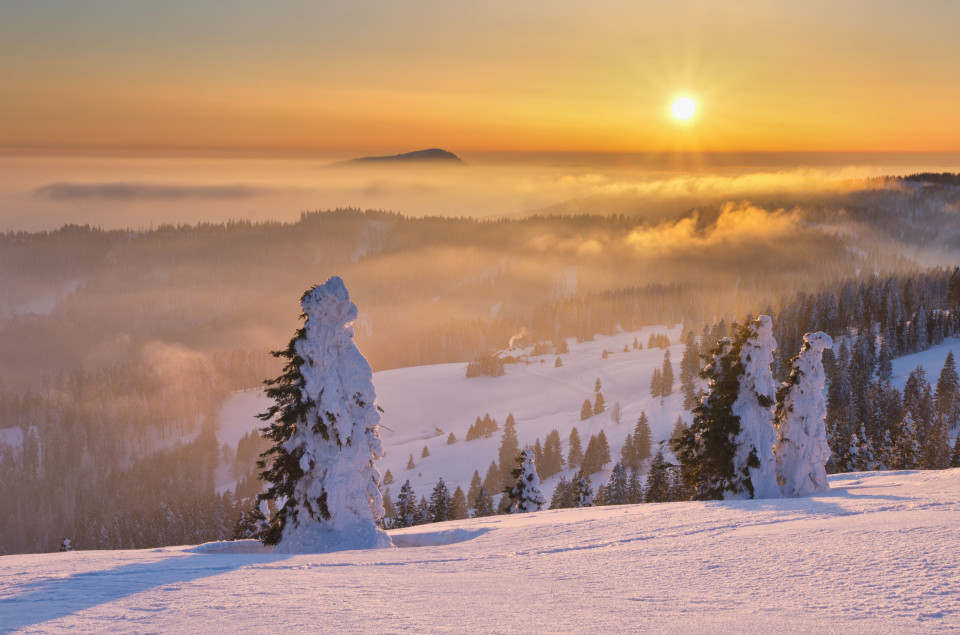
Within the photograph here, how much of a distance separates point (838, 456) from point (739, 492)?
2187 inches

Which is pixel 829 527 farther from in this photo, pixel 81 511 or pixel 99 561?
pixel 81 511

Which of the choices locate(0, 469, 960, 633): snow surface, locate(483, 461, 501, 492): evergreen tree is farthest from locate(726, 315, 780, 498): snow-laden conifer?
locate(483, 461, 501, 492): evergreen tree

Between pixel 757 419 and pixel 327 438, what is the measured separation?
20.9 metres

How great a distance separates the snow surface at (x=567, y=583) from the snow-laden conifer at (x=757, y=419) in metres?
12.3

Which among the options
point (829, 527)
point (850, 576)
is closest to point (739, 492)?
point (829, 527)

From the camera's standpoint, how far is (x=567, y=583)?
13383 mm

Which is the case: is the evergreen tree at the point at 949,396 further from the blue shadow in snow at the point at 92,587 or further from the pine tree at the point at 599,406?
the blue shadow in snow at the point at 92,587

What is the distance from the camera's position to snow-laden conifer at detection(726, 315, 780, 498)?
32.4 metres

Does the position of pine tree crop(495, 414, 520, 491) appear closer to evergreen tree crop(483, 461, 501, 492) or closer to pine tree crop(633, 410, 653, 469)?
evergreen tree crop(483, 461, 501, 492)

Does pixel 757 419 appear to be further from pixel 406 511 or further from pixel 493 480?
pixel 493 480

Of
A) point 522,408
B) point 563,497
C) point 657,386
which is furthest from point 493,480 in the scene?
point 522,408

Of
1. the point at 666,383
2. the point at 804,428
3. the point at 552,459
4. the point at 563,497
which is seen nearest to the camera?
the point at 804,428

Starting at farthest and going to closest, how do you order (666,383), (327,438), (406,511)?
(666,383)
(406,511)
(327,438)

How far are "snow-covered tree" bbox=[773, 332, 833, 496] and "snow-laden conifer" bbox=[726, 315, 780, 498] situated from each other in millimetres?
1224
